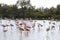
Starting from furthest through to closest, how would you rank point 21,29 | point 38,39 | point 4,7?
point 4,7 < point 21,29 < point 38,39

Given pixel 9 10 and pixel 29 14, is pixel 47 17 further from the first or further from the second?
pixel 9 10

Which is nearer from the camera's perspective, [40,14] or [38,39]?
[38,39]

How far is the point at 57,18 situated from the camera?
60812mm

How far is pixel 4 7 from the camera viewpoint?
6625 centimetres

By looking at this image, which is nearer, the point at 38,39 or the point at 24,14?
the point at 38,39

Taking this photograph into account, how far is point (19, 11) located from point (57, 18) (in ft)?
30.1

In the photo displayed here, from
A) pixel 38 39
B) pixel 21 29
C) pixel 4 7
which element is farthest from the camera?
pixel 4 7

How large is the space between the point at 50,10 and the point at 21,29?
46.8 m

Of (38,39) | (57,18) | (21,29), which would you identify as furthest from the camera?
(57,18)

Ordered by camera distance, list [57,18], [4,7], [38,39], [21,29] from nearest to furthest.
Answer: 1. [38,39]
2. [21,29]
3. [57,18]
4. [4,7]

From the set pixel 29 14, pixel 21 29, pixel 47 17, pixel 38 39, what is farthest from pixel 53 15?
pixel 38 39

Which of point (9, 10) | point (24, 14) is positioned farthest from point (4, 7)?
point (24, 14)

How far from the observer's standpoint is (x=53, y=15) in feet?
205

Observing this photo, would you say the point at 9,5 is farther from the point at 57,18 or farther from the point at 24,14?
the point at 57,18
